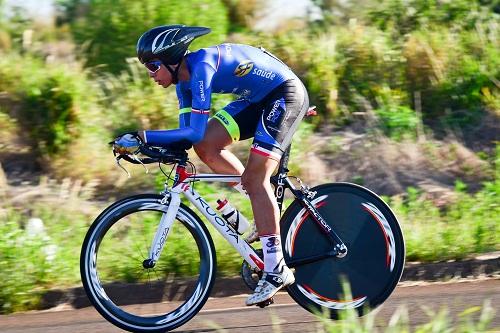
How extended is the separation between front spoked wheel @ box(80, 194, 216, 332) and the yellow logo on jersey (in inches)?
35.0

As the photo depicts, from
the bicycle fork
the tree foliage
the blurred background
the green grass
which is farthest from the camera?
the tree foliage

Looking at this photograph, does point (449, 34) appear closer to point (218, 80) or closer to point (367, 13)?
point (367, 13)

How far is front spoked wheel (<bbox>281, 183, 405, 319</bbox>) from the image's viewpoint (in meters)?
6.51

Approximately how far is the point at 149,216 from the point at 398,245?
5.34 ft

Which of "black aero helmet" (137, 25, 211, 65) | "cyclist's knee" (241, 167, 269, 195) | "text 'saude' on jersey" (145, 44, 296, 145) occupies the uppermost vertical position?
"black aero helmet" (137, 25, 211, 65)

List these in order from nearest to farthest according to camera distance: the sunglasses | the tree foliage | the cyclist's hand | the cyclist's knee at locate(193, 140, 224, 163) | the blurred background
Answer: the cyclist's hand, the sunglasses, the cyclist's knee at locate(193, 140, 224, 163), the blurred background, the tree foliage

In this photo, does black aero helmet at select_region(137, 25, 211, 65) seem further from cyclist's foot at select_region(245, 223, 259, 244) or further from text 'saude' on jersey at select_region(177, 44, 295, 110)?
cyclist's foot at select_region(245, 223, 259, 244)

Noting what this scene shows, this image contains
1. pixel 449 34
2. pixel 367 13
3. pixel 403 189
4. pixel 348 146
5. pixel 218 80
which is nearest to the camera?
pixel 218 80

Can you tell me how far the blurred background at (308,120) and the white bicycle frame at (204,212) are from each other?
4.08 feet

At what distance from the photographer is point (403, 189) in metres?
10.6

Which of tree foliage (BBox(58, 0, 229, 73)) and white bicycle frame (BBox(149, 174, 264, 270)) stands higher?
white bicycle frame (BBox(149, 174, 264, 270))

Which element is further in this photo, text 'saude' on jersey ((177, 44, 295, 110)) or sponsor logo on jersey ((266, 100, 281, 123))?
sponsor logo on jersey ((266, 100, 281, 123))

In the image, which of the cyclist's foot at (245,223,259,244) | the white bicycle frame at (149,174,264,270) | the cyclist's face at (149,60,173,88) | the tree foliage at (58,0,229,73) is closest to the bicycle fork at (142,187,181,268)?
the white bicycle frame at (149,174,264,270)

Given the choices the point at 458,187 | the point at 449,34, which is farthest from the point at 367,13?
the point at 458,187
